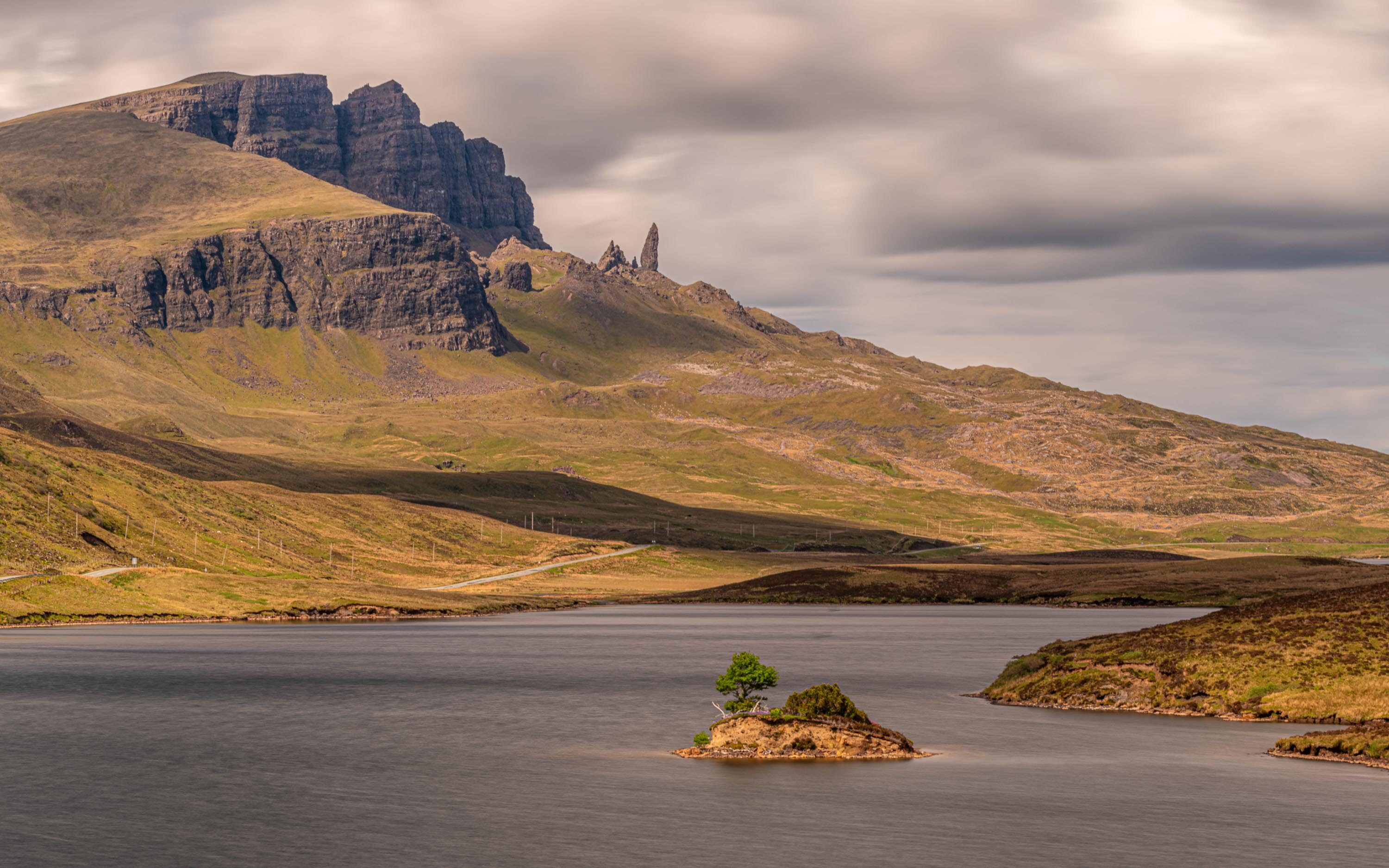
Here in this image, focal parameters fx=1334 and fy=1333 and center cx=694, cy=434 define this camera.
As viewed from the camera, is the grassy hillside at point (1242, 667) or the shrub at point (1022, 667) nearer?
the grassy hillside at point (1242, 667)

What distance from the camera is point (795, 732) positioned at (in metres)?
66.0

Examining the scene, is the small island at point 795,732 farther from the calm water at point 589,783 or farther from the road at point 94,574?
the road at point 94,574

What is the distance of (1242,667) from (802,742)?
3549 centimetres

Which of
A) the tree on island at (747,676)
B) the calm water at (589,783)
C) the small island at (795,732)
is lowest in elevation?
the calm water at (589,783)

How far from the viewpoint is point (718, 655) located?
13375 centimetres

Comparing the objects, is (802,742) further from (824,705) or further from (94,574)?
(94,574)

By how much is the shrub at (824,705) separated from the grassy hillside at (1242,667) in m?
24.8

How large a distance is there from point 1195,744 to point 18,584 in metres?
146

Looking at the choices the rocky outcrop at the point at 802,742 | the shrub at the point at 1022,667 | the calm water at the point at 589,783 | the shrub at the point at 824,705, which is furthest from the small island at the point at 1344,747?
the shrub at the point at 1022,667

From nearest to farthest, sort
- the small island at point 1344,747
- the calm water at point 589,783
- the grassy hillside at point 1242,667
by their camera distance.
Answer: the calm water at point 589,783, the small island at point 1344,747, the grassy hillside at point 1242,667

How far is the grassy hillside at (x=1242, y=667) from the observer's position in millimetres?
78500

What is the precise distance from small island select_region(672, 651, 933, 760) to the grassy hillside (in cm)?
2450

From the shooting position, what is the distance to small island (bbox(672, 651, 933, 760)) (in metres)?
65.4

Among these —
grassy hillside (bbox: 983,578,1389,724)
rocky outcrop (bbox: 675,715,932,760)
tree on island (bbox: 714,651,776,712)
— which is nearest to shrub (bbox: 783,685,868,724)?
rocky outcrop (bbox: 675,715,932,760)
